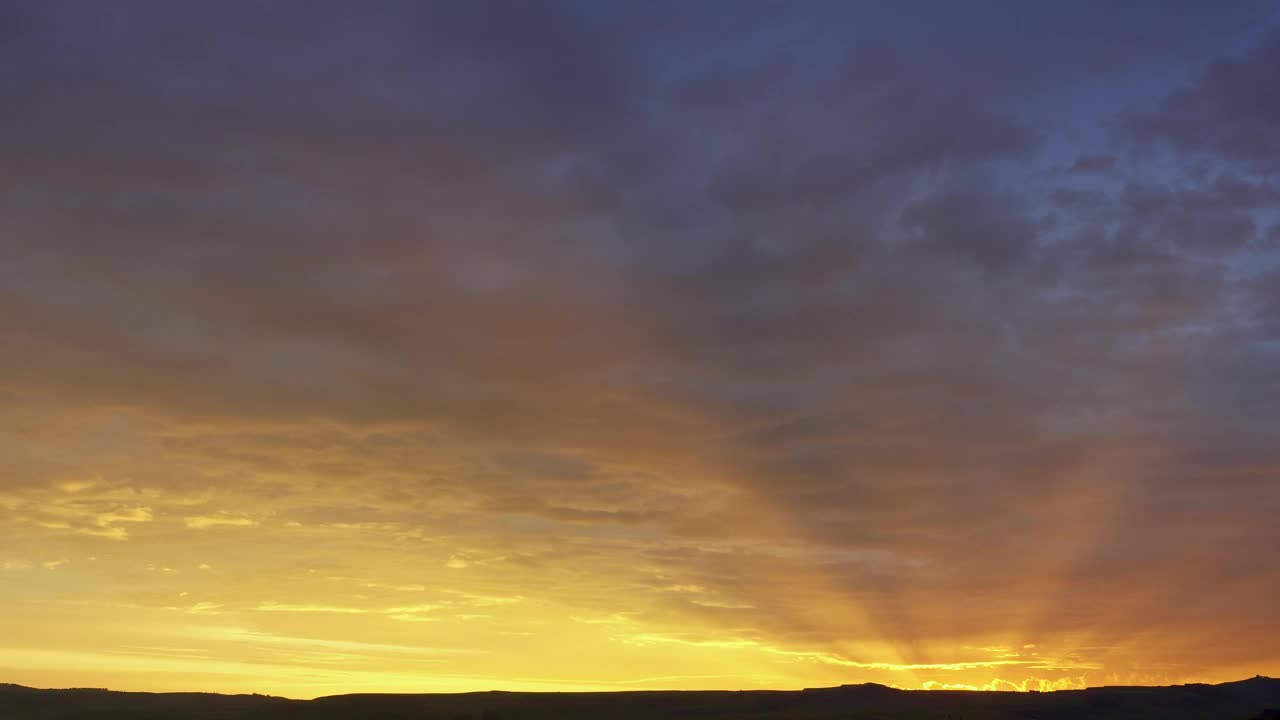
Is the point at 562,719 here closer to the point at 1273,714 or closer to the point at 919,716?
the point at 919,716

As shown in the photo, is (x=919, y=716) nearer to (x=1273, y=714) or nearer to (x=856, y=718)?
(x=856, y=718)

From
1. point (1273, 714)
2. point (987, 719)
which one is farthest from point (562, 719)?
point (1273, 714)

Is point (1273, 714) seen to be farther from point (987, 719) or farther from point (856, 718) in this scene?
point (856, 718)

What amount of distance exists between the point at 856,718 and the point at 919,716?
10583 mm

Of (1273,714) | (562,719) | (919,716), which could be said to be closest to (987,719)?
(919,716)

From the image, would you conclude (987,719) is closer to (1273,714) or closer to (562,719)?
(1273,714)

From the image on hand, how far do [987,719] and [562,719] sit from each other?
70707mm

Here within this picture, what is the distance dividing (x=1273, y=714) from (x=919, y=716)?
62.6 meters

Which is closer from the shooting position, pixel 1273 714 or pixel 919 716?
pixel 1273 714

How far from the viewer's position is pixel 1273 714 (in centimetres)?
14712

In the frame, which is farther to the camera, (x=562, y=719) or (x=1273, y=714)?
(x=562, y=719)

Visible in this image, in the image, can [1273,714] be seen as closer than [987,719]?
Yes

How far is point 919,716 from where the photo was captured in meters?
199

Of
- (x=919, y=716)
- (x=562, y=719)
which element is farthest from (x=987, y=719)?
(x=562, y=719)
